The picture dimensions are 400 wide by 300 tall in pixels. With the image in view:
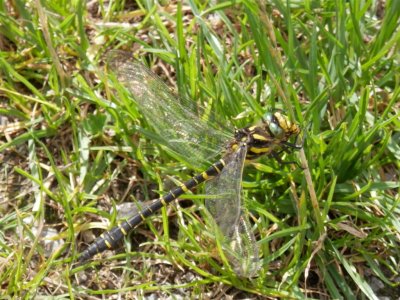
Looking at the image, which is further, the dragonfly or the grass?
the grass

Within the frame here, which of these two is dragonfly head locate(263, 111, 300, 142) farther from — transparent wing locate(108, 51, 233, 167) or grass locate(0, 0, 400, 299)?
transparent wing locate(108, 51, 233, 167)

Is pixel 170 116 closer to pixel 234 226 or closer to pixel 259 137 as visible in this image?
pixel 259 137

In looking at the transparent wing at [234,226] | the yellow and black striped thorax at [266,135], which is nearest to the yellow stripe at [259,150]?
the yellow and black striped thorax at [266,135]

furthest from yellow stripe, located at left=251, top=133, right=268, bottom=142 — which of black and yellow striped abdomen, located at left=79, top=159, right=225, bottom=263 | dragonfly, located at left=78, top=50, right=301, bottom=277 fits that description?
black and yellow striped abdomen, located at left=79, top=159, right=225, bottom=263

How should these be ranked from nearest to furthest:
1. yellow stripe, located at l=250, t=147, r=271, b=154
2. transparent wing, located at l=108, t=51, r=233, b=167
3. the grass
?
the grass
yellow stripe, located at l=250, t=147, r=271, b=154
transparent wing, located at l=108, t=51, r=233, b=167

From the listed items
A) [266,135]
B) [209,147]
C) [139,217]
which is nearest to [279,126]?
[266,135]

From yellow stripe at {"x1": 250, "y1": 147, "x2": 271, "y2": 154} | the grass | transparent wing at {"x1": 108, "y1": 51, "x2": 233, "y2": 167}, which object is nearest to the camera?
the grass

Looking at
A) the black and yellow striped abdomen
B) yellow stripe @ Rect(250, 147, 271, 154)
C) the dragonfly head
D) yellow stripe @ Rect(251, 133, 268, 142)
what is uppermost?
the dragonfly head

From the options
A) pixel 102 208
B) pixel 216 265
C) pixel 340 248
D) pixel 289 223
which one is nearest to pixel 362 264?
pixel 340 248
